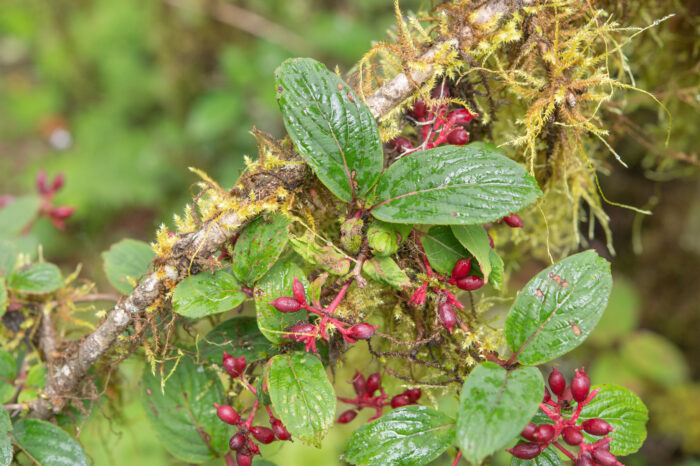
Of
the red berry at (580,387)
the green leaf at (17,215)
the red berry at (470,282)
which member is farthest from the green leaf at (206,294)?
the green leaf at (17,215)

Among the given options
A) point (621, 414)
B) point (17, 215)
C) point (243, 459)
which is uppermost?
point (17, 215)

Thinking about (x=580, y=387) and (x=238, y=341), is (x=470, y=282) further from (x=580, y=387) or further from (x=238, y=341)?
(x=238, y=341)

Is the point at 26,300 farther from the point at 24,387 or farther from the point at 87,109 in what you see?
the point at 87,109

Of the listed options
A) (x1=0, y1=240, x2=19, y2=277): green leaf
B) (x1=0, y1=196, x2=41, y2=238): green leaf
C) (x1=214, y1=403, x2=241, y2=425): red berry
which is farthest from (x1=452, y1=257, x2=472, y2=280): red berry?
(x1=0, y1=196, x2=41, y2=238): green leaf

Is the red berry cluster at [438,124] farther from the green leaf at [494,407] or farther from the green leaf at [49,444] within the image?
the green leaf at [49,444]

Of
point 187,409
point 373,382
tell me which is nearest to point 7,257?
point 187,409
